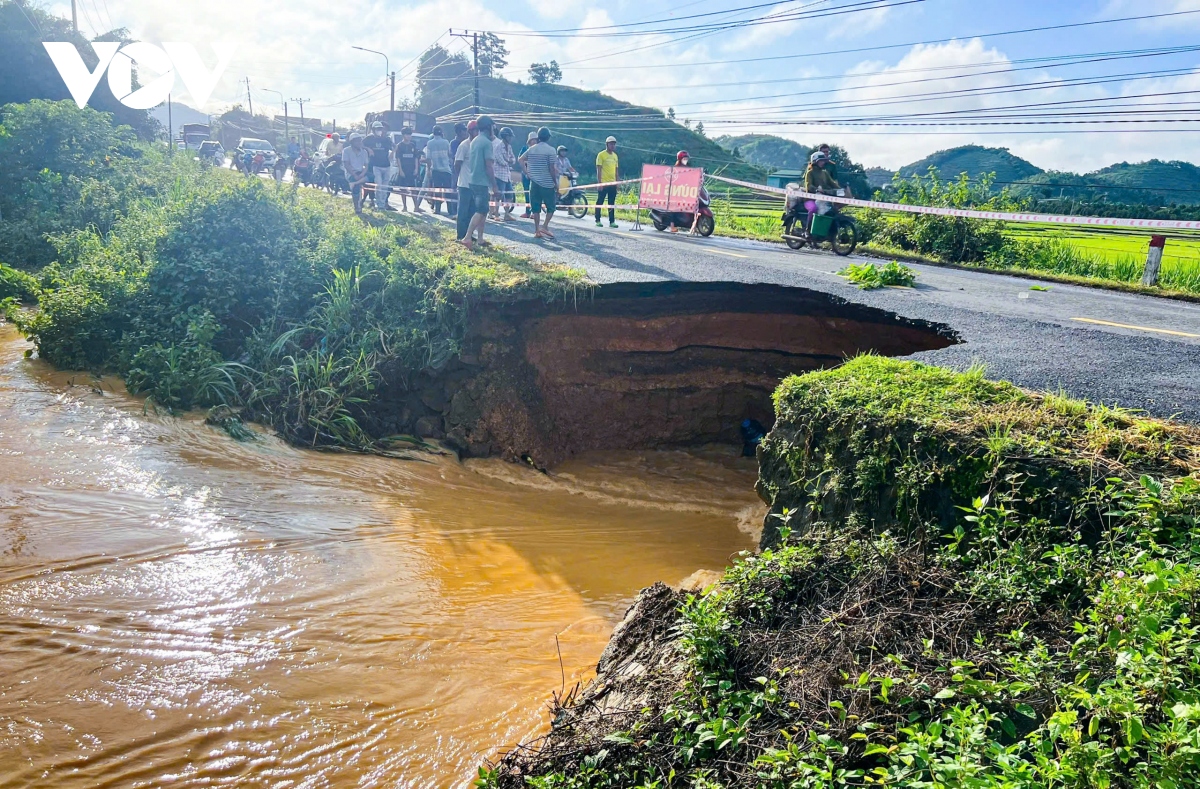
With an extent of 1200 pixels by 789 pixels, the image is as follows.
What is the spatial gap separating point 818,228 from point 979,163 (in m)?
56.6

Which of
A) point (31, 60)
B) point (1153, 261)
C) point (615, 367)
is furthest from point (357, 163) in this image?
point (31, 60)

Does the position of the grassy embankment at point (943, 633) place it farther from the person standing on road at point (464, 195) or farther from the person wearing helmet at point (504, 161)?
the person wearing helmet at point (504, 161)

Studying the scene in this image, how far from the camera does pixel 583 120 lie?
6475cm

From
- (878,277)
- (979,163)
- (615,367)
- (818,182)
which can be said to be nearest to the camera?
(615,367)

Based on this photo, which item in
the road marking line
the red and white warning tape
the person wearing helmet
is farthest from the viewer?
the person wearing helmet

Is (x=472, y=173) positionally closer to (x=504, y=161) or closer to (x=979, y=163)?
(x=504, y=161)

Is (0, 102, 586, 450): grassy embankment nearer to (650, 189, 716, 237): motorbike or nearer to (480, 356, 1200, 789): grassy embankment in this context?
(480, 356, 1200, 789): grassy embankment

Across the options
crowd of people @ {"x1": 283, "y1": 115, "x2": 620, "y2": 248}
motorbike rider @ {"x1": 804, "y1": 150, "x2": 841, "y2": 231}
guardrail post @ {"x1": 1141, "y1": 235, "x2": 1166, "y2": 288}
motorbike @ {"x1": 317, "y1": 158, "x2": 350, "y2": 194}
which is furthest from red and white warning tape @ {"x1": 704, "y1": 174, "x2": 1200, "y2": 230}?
motorbike @ {"x1": 317, "y1": 158, "x2": 350, "y2": 194}

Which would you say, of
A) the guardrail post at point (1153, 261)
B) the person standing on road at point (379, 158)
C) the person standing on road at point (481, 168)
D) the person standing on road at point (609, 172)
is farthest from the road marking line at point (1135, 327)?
the person standing on road at point (379, 158)

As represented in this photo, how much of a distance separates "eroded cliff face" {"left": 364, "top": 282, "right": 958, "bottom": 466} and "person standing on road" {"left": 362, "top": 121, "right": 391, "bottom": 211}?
8.86 meters

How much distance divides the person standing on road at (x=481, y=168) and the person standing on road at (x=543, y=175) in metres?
1.71

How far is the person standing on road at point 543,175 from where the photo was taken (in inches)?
476

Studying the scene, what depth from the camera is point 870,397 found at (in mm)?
4465

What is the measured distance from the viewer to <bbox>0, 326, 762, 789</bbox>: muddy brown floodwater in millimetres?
3684
